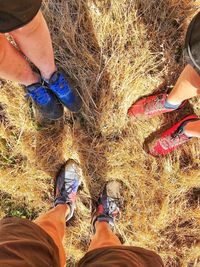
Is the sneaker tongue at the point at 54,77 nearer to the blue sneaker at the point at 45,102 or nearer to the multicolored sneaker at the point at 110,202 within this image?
the blue sneaker at the point at 45,102

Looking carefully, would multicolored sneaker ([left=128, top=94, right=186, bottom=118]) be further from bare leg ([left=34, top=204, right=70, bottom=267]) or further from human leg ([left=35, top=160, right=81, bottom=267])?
bare leg ([left=34, top=204, right=70, bottom=267])

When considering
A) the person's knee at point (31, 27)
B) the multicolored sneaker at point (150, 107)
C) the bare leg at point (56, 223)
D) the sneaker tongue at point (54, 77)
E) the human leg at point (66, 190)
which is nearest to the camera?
the person's knee at point (31, 27)

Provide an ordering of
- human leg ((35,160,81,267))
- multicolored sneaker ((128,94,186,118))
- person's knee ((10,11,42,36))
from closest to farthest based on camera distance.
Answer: person's knee ((10,11,42,36)) → multicolored sneaker ((128,94,186,118)) → human leg ((35,160,81,267))

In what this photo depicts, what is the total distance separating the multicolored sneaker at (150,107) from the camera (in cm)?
174

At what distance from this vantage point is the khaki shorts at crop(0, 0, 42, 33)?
1.05m

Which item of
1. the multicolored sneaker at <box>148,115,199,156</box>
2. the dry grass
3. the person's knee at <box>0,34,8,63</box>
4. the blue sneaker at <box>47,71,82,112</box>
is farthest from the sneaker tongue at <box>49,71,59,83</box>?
the multicolored sneaker at <box>148,115,199,156</box>

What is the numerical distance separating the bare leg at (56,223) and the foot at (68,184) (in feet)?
0.13

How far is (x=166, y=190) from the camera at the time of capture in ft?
6.33

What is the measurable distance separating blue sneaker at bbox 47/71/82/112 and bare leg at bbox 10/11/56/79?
12cm

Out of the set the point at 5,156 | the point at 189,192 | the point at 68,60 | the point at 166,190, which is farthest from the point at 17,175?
the point at 189,192

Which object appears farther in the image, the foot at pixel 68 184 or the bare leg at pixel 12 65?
the foot at pixel 68 184

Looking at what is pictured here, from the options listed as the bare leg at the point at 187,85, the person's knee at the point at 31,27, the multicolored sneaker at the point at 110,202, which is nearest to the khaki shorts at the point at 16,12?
the person's knee at the point at 31,27

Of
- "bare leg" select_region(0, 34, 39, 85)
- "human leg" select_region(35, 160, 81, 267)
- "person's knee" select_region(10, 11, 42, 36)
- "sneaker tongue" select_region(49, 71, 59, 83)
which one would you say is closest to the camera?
"person's knee" select_region(10, 11, 42, 36)

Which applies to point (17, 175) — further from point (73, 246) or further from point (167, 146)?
point (167, 146)
